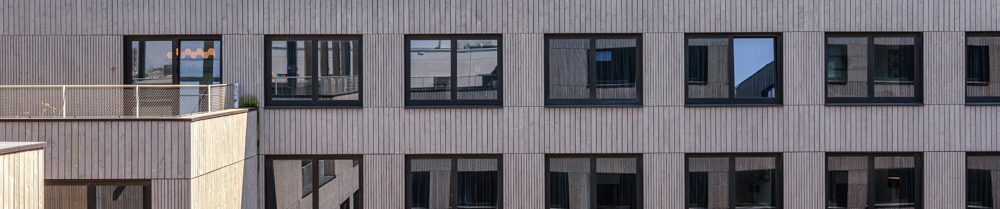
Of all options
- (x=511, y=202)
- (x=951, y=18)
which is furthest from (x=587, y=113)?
(x=951, y=18)

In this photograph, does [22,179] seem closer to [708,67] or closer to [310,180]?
[310,180]

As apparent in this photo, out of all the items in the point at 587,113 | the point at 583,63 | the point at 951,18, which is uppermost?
the point at 951,18

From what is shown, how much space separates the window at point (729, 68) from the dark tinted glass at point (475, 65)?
292 centimetres

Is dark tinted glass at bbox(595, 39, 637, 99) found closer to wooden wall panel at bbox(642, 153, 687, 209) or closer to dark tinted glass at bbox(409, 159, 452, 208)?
wooden wall panel at bbox(642, 153, 687, 209)

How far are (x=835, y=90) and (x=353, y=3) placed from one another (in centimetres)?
729

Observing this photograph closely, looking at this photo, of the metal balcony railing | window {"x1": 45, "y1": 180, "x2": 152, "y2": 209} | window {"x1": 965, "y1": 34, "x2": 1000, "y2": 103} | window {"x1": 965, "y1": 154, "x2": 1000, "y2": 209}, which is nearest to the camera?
window {"x1": 45, "y1": 180, "x2": 152, "y2": 209}

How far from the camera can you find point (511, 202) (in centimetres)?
1066

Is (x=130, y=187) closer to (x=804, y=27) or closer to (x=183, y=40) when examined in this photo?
(x=183, y=40)

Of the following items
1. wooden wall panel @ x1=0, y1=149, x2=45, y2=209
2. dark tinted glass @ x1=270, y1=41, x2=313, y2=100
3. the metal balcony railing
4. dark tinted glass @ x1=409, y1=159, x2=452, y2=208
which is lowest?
dark tinted glass @ x1=409, y1=159, x2=452, y2=208

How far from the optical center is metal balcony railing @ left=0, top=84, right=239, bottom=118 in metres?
8.79

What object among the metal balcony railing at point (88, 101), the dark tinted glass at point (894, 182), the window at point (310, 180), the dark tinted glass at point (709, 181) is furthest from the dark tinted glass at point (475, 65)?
the dark tinted glass at point (894, 182)

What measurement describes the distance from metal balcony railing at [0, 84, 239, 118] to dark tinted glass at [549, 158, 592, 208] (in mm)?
5007

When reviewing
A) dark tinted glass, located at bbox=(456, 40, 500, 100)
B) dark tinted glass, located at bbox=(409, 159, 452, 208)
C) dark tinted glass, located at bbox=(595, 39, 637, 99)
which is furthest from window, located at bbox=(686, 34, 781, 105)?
dark tinted glass, located at bbox=(409, 159, 452, 208)

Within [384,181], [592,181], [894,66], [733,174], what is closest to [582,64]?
[592,181]
